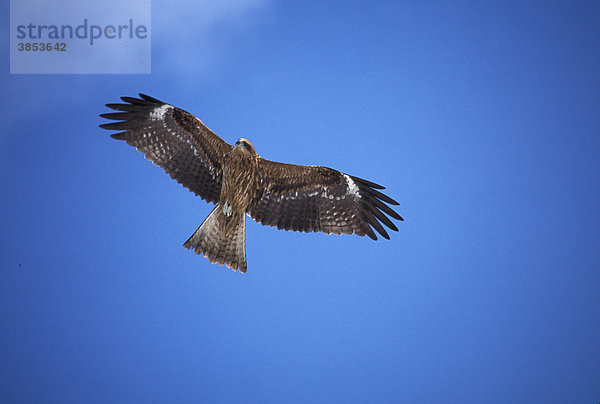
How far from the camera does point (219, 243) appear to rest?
179 inches

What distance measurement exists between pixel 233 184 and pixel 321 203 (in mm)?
814

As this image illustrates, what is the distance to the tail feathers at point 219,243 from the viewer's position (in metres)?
4.52

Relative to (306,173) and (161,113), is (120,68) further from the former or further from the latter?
(306,173)

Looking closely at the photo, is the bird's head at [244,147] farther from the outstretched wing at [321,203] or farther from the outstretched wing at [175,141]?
the outstretched wing at [321,203]

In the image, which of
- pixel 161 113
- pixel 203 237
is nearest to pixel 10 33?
pixel 161 113

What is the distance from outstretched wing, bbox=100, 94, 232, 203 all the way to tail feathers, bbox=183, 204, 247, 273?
0.21m

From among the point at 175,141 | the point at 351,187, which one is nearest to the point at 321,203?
the point at 351,187

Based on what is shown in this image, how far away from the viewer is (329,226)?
4.77 meters

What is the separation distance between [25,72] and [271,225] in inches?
97.9

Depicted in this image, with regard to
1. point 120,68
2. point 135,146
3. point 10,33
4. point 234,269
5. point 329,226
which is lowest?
point 234,269

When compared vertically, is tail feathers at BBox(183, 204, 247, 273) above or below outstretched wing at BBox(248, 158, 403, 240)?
below

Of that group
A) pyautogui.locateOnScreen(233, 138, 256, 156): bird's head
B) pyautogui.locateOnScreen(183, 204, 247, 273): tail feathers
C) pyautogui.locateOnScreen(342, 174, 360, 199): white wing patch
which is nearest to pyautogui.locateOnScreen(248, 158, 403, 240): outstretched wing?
pyautogui.locateOnScreen(342, 174, 360, 199): white wing patch

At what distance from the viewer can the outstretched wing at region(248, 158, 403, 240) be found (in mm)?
4668

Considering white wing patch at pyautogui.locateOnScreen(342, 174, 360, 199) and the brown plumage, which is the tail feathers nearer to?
the brown plumage
